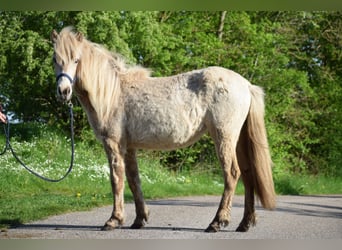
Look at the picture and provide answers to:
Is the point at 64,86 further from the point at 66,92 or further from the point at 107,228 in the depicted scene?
the point at 107,228

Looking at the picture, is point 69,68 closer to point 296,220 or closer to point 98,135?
point 98,135

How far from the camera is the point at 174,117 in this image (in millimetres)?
4867

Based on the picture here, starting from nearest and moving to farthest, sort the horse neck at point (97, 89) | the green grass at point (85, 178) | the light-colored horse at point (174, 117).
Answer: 1. the light-colored horse at point (174, 117)
2. the horse neck at point (97, 89)
3. the green grass at point (85, 178)

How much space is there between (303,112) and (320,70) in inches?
33.8

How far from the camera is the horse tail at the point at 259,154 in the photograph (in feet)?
15.8

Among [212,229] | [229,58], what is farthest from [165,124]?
[229,58]

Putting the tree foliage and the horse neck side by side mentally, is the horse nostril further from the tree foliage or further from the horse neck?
the tree foliage

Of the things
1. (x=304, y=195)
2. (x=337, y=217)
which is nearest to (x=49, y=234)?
(x=337, y=217)

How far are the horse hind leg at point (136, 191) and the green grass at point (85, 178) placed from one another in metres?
1.42

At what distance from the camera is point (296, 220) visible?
559 cm

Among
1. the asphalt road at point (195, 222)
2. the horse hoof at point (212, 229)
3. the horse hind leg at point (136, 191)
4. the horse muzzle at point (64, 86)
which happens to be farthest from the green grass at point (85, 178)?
the horse muzzle at point (64, 86)

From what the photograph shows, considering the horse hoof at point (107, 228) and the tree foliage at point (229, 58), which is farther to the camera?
the tree foliage at point (229, 58)

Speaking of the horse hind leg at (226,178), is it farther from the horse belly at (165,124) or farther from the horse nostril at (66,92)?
the horse nostril at (66,92)

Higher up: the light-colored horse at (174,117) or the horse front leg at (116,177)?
the light-colored horse at (174,117)
